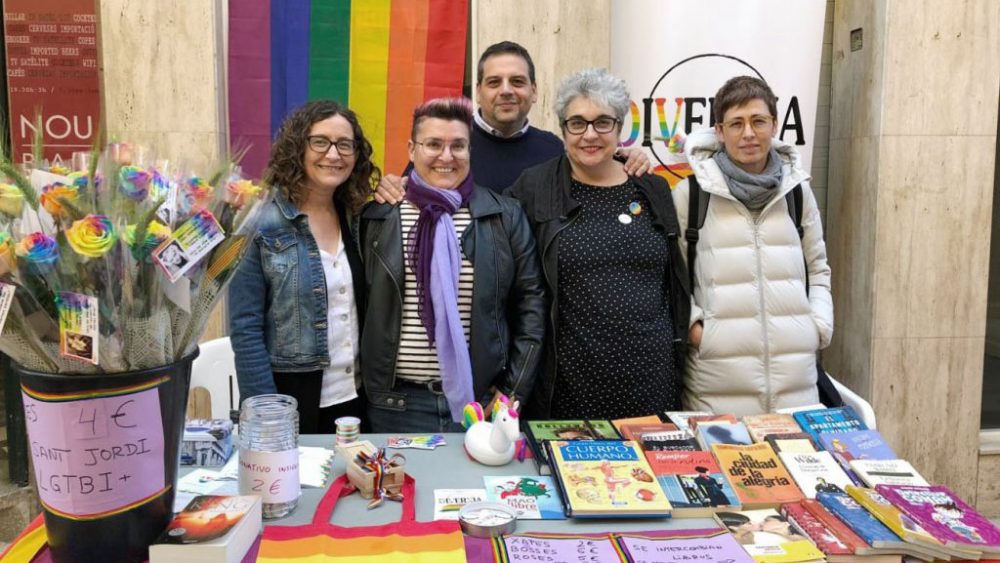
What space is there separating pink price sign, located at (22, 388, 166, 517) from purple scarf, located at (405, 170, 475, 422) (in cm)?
104

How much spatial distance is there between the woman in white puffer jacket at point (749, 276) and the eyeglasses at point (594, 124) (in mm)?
369

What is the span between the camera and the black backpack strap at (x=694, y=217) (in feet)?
8.43

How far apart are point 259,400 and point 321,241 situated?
891mm

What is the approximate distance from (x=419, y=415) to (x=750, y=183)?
131cm

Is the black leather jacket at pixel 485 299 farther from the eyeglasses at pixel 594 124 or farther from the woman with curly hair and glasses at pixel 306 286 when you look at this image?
the eyeglasses at pixel 594 124

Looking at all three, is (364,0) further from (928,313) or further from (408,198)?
(928,313)

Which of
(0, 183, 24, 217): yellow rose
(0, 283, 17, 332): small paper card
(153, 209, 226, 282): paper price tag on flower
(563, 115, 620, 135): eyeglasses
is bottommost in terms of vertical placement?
(0, 283, 17, 332): small paper card

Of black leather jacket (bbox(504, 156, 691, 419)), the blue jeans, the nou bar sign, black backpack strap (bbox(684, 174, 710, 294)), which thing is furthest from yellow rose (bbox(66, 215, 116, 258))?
the nou bar sign

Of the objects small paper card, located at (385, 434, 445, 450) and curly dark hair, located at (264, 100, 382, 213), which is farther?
curly dark hair, located at (264, 100, 382, 213)

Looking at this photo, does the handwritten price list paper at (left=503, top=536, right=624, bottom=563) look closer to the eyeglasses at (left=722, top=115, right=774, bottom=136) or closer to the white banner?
the eyeglasses at (left=722, top=115, right=774, bottom=136)

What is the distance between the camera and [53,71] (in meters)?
3.46

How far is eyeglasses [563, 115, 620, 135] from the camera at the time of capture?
2.41m

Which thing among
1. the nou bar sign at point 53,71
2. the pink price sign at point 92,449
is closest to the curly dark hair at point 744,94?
the pink price sign at point 92,449

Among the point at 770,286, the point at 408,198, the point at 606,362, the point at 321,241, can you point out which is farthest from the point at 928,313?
the point at 321,241
